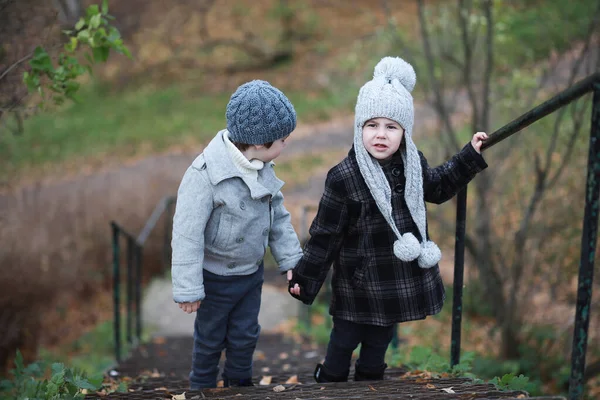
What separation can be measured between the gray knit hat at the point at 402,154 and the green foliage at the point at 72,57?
1574 millimetres

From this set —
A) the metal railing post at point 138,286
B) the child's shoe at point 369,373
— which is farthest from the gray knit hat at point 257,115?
the metal railing post at point 138,286

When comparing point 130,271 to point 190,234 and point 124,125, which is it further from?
point 124,125

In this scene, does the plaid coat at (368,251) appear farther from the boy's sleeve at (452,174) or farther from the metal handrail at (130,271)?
the metal handrail at (130,271)

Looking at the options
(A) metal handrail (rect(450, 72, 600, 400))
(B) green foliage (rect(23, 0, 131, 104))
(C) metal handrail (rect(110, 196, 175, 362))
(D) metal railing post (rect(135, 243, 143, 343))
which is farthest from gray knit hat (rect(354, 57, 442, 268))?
(D) metal railing post (rect(135, 243, 143, 343))

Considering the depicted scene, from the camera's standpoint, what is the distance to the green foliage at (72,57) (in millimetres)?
3568

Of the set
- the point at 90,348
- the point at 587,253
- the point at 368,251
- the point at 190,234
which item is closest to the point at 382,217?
the point at 368,251

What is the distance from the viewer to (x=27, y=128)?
1702 centimetres

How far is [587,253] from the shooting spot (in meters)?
2.13

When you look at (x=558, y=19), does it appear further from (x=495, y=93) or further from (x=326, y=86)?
(x=326, y=86)

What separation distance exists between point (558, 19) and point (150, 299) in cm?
561

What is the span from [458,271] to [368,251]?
0.58 meters

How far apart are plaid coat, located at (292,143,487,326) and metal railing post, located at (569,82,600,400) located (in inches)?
30.0

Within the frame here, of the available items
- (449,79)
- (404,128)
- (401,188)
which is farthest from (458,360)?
(449,79)

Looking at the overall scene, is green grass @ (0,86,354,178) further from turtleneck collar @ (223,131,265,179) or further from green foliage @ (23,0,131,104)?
turtleneck collar @ (223,131,265,179)
